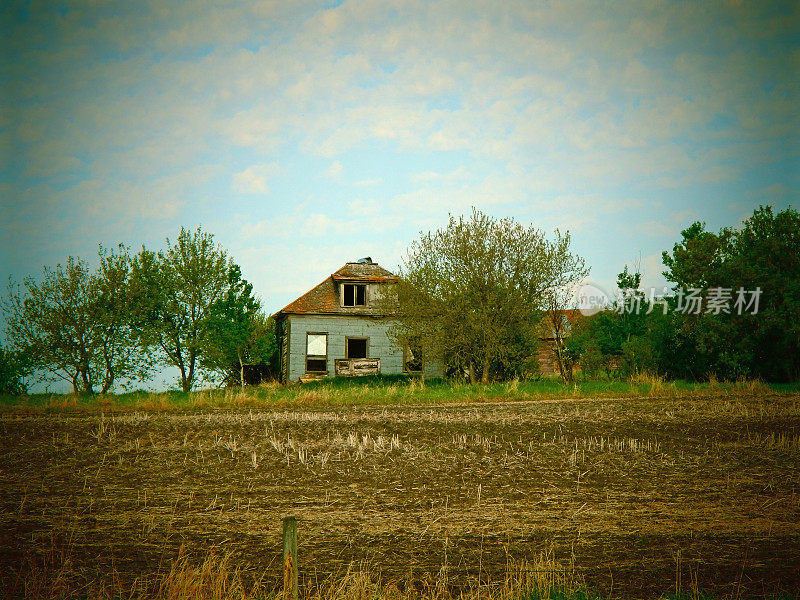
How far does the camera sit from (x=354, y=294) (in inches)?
1446

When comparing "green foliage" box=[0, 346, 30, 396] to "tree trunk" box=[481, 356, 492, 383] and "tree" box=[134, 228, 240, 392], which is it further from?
"tree trunk" box=[481, 356, 492, 383]

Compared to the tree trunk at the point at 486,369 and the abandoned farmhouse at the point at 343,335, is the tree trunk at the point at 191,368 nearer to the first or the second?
the abandoned farmhouse at the point at 343,335

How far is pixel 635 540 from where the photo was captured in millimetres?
8062

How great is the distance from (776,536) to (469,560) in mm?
4062

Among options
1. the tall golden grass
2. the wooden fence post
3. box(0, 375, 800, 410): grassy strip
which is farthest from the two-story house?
the wooden fence post

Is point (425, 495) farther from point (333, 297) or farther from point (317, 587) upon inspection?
point (333, 297)

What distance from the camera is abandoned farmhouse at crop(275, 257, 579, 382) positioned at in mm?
35375

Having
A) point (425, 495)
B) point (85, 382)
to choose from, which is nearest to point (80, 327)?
point (85, 382)

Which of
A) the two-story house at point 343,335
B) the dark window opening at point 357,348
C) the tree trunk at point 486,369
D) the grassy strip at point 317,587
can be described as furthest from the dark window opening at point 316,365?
the grassy strip at point 317,587

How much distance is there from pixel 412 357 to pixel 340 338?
4490mm

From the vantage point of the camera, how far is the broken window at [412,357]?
3029cm

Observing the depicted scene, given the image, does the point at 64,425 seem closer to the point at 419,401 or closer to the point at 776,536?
the point at 419,401

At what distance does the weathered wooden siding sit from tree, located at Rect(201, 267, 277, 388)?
85.7 inches

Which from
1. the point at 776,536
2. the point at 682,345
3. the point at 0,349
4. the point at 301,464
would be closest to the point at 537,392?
the point at 682,345
